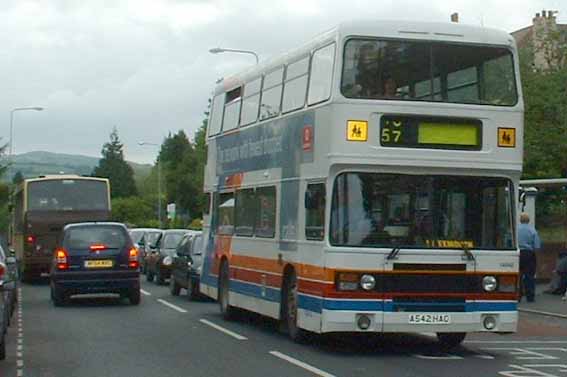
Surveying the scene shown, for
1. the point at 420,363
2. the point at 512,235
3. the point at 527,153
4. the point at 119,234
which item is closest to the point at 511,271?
the point at 512,235

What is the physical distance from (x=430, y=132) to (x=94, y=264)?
11754 mm

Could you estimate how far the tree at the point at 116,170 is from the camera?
16802 cm

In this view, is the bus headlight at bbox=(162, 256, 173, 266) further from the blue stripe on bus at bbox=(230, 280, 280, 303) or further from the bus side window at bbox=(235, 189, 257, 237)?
the bus side window at bbox=(235, 189, 257, 237)

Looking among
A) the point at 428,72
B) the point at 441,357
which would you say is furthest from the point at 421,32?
the point at 441,357

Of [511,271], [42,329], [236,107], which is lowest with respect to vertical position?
[42,329]

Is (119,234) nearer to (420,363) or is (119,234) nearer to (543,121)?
(420,363)

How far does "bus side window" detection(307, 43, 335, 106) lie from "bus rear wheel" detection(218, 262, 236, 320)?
5.91m

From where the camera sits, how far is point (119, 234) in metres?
26.7

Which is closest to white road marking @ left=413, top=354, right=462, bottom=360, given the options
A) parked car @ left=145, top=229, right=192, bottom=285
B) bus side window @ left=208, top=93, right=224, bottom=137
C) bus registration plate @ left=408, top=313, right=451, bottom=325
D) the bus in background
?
bus registration plate @ left=408, top=313, right=451, bottom=325

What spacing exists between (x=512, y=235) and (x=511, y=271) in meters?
0.47

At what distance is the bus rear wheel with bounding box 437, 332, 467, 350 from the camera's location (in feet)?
57.4

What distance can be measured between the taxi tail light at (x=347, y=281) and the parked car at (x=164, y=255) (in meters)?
20.6

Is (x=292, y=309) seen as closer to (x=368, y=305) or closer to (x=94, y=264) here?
(x=368, y=305)

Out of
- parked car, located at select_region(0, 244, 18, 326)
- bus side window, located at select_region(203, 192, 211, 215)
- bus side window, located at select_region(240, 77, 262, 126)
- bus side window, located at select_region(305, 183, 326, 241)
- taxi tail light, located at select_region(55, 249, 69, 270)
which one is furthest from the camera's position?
taxi tail light, located at select_region(55, 249, 69, 270)
